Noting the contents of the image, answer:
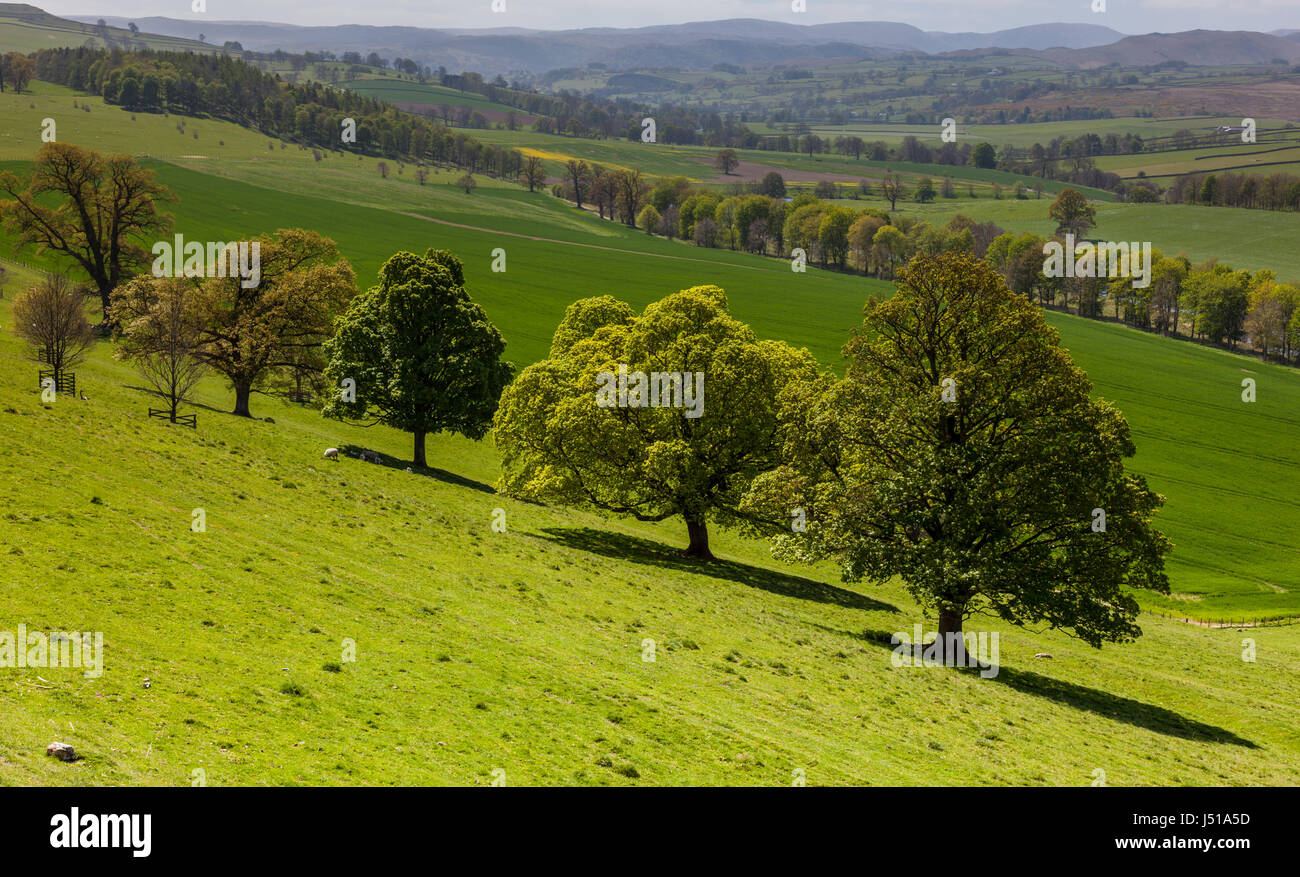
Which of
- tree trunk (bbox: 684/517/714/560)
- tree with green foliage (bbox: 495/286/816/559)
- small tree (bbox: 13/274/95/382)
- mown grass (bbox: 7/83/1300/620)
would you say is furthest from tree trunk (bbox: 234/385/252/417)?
mown grass (bbox: 7/83/1300/620)

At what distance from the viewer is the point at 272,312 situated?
232 feet

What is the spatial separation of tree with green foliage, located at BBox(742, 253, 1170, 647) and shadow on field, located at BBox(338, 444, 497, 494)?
91.6ft

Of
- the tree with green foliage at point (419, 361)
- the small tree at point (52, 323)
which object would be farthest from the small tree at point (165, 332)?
the tree with green foliage at point (419, 361)

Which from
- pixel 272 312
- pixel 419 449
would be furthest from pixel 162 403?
pixel 419 449

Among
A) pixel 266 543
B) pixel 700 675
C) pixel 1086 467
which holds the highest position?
pixel 1086 467

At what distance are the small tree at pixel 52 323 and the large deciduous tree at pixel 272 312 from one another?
765cm

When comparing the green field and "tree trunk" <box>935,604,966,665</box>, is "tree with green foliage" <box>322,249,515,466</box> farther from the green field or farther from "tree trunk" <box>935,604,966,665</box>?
"tree trunk" <box>935,604,966,665</box>

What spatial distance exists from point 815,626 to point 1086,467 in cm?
1291

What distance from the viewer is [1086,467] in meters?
35.6

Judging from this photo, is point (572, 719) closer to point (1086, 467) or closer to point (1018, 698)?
point (1018, 698)

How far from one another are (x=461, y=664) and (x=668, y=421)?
2702cm

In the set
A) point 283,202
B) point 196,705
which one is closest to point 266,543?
point 196,705

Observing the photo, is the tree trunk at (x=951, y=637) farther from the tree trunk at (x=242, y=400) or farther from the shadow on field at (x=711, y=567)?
the tree trunk at (x=242, y=400)

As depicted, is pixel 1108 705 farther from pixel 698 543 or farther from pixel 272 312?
pixel 272 312
